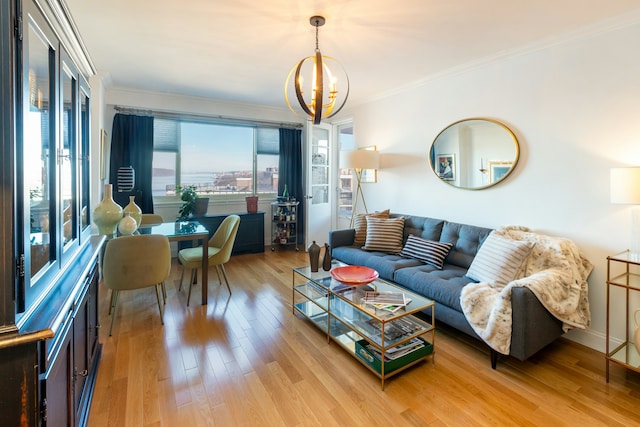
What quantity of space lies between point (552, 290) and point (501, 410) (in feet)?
2.94

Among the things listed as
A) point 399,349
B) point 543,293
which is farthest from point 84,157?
point 543,293

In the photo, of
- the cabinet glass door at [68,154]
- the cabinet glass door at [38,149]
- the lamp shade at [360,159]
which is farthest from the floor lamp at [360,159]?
the cabinet glass door at [38,149]

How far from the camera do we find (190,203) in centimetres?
479

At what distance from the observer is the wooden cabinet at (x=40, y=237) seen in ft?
3.03

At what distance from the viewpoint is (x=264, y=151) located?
5660 millimetres

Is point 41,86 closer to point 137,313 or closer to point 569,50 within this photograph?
point 137,313

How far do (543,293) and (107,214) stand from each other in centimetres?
342

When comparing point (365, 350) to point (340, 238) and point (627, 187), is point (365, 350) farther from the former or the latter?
point (627, 187)

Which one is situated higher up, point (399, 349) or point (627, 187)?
point (627, 187)

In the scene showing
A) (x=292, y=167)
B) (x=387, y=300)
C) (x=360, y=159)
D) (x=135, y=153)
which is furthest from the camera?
(x=292, y=167)

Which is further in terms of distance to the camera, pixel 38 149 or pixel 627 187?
pixel 627 187

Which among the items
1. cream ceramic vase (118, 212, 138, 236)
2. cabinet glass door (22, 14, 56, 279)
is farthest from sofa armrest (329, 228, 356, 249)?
cabinet glass door (22, 14, 56, 279)

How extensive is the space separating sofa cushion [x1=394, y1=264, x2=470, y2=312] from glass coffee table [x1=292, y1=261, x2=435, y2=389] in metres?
0.26

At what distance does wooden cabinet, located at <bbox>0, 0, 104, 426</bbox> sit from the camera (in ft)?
3.03
